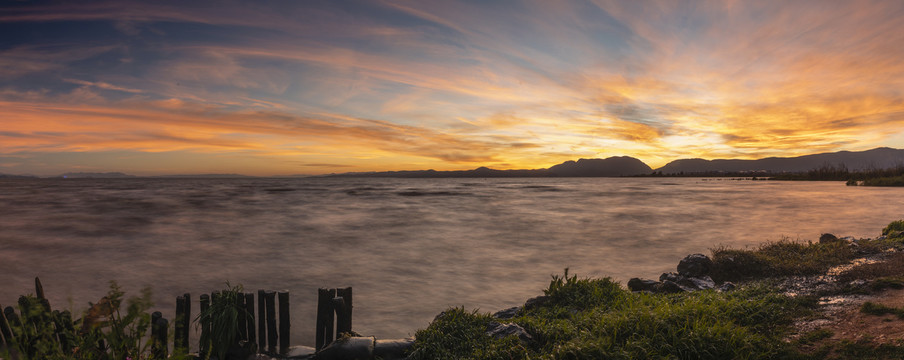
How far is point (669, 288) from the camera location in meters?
9.76

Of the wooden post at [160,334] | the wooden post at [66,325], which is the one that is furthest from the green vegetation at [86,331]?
the wooden post at [160,334]

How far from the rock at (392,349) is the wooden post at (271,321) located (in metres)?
2.10

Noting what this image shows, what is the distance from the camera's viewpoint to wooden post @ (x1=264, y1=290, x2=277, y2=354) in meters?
7.53

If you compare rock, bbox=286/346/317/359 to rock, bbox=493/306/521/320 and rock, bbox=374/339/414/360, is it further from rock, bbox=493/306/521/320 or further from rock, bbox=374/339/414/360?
rock, bbox=493/306/521/320

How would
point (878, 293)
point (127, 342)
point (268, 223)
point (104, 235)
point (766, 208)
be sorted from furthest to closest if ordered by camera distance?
point (766, 208) < point (268, 223) < point (104, 235) < point (878, 293) < point (127, 342)

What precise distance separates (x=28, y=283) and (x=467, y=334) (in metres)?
17.7

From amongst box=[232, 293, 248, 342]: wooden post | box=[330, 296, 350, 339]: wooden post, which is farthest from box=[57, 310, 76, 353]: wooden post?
box=[330, 296, 350, 339]: wooden post

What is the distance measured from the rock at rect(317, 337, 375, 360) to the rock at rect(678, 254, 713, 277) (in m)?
9.35

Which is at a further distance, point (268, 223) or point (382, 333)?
point (268, 223)

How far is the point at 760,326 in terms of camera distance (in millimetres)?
7016

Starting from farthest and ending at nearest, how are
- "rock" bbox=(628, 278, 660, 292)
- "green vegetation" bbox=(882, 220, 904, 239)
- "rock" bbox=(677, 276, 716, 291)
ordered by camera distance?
"green vegetation" bbox=(882, 220, 904, 239)
"rock" bbox=(628, 278, 660, 292)
"rock" bbox=(677, 276, 716, 291)

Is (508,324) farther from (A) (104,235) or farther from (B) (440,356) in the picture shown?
(A) (104,235)

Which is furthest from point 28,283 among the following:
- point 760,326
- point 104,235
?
point 760,326

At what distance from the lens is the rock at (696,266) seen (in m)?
11.8
